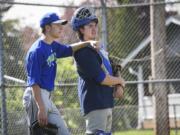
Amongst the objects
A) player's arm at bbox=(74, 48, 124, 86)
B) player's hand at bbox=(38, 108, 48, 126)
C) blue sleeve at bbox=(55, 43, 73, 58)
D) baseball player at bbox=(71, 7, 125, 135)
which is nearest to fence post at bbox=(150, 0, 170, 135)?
blue sleeve at bbox=(55, 43, 73, 58)

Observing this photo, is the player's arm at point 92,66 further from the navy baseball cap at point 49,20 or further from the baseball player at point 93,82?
the navy baseball cap at point 49,20

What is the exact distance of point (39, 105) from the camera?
6.44 metres

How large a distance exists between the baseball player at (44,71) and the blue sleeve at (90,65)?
0.52 m

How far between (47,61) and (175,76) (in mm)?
8657

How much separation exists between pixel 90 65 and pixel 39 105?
942mm

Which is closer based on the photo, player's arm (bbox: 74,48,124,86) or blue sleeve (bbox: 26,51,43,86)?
player's arm (bbox: 74,48,124,86)

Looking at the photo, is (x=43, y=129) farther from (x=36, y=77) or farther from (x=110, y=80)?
(x=110, y=80)

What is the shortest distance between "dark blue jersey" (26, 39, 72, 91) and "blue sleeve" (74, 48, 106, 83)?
2.60 ft

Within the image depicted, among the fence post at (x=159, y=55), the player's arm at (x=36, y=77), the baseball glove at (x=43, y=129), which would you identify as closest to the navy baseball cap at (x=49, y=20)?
the player's arm at (x=36, y=77)

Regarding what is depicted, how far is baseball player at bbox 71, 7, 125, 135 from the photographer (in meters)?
5.80

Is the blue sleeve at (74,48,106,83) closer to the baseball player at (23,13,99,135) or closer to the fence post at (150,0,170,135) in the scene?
the baseball player at (23,13,99,135)

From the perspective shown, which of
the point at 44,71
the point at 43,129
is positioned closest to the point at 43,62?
the point at 44,71

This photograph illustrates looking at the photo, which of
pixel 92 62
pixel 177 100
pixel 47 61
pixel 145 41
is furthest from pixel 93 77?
pixel 145 41

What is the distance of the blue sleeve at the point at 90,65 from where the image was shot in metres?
5.77
